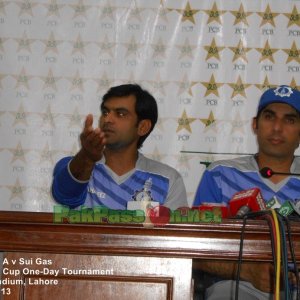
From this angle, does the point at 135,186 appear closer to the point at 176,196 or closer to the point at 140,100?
the point at 176,196

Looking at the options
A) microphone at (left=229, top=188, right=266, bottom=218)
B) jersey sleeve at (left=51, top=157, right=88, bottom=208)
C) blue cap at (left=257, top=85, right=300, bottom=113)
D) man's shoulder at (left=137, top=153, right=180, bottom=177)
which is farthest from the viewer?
man's shoulder at (left=137, top=153, right=180, bottom=177)

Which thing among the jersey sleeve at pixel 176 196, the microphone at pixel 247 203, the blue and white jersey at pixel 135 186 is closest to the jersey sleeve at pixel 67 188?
the blue and white jersey at pixel 135 186

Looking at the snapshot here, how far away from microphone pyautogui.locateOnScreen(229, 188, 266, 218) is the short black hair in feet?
4.26

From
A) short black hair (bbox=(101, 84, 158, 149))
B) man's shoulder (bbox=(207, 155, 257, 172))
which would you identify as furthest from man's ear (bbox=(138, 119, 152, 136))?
man's shoulder (bbox=(207, 155, 257, 172))

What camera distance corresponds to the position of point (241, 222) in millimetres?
1756

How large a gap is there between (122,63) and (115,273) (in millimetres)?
1781

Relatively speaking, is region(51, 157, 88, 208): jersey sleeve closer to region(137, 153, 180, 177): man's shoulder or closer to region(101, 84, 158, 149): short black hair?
region(137, 153, 180, 177): man's shoulder

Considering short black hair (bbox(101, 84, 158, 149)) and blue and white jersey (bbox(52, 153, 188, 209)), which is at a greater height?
short black hair (bbox(101, 84, 158, 149))

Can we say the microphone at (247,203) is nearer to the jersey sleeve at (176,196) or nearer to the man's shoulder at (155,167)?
the jersey sleeve at (176,196)

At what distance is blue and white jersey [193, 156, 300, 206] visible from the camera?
2.84 m

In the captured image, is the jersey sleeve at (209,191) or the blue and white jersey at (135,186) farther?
the blue and white jersey at (135,186)

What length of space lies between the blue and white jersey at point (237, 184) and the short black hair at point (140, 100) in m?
0.49

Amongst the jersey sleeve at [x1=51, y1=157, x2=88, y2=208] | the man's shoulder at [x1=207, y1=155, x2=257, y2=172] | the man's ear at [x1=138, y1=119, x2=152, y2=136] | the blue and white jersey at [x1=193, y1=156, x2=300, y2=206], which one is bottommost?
the jersey sleeve at [x1=51, y1=157, x2=88, y2=208]

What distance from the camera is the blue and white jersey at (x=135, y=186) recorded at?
9.77 ft
